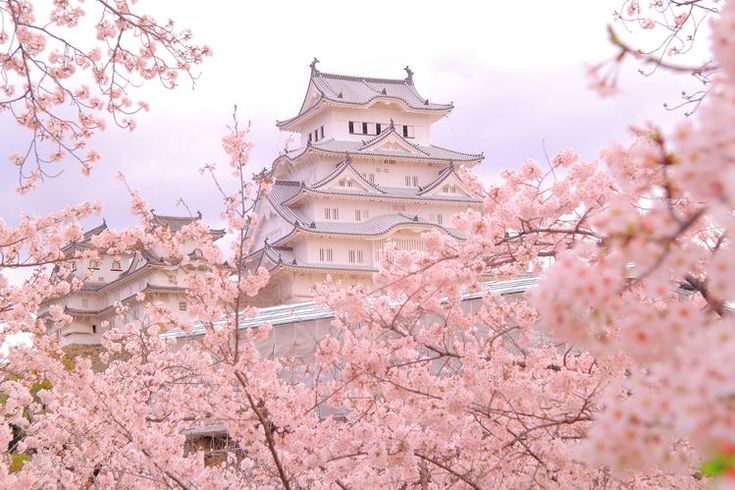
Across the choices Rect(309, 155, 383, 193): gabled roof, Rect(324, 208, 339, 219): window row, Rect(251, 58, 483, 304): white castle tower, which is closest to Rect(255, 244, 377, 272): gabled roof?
Rect(251, 58, 483, 304): white castle tower

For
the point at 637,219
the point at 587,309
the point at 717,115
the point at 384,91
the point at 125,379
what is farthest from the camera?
the point at 384,91

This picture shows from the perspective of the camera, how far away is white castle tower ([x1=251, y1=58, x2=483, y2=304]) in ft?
124

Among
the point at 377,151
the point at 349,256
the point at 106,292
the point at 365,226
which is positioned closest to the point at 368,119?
the point at 377,151

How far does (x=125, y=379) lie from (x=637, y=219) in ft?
35.4

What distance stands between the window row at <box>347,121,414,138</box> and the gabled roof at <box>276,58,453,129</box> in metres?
1.01

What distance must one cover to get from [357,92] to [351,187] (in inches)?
205

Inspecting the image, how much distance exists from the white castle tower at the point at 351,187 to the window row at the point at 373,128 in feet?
0.14

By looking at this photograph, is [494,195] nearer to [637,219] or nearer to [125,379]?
[637,219]

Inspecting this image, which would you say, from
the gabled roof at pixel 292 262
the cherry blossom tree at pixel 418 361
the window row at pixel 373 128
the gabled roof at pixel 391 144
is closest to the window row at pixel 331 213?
the gabled roof at pixel 292 262

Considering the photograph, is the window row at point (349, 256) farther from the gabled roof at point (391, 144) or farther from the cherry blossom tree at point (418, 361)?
the cherry blossom tree at point (418, 361)

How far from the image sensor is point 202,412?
716 cm

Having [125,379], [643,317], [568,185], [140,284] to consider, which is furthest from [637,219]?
[140,284]

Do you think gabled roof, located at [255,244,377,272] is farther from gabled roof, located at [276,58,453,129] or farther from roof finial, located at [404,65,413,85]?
roof finial, located at [404,65,413,85]

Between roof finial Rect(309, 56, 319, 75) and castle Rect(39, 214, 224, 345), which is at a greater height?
roof finial Rect(309, 56, 319, 75)
